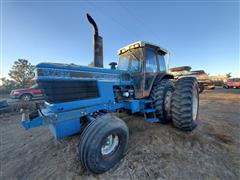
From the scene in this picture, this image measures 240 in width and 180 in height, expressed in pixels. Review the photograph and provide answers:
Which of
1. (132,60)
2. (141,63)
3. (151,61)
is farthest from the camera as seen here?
(151,61)

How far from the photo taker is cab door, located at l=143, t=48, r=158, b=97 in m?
3.60

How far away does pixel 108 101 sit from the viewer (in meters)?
2.71

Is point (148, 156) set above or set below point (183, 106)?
below

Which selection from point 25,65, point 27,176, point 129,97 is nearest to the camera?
point 27,176

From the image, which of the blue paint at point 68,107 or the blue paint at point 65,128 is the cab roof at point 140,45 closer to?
the blue paint at point 68,107

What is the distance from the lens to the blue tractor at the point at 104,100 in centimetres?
196

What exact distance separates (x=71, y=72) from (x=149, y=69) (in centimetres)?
240

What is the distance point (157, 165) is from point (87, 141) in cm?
132

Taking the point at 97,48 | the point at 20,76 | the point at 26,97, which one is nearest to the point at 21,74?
the point at 20,76

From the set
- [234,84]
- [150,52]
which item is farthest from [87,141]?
[234,84]

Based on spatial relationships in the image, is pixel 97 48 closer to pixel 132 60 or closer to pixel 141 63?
pixel 132 60

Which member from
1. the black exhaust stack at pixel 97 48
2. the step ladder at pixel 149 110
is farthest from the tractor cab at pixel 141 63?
the black exhaust stack at pixel 97 48

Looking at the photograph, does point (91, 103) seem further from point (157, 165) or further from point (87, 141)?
point (157, 165)

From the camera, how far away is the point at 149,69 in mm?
3773
